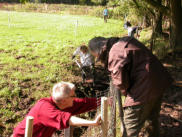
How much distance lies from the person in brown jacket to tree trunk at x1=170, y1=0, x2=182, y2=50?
5.82 meters

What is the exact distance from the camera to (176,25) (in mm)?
7551

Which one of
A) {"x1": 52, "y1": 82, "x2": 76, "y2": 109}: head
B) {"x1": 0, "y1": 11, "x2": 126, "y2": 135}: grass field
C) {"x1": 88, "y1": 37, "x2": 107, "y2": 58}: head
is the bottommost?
{"x1": 0, "y1": 11, "x2": 126, "y2": 135}: grass field

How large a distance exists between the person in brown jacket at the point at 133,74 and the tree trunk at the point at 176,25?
5824 millimetres

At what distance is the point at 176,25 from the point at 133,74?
6.35 m

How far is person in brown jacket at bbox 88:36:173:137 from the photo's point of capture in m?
2.05

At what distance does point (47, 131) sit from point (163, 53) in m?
6.63

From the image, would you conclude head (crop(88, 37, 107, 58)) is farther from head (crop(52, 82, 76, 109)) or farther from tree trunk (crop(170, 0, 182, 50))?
tree trunk (crop(170, 0, 182, 50))

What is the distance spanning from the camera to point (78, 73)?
21.5 ft

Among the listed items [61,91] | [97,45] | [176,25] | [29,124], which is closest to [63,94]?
[61,91]

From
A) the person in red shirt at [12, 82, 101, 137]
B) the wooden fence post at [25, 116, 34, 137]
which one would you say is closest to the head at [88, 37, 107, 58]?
the person in red shirt at [12, 82, 101, 137]

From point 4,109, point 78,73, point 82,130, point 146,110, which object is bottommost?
point 82,130

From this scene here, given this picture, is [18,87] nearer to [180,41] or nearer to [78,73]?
[78,73]

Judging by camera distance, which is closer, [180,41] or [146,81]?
[146,81]

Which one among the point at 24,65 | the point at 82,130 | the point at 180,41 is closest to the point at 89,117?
the point at 82,130
